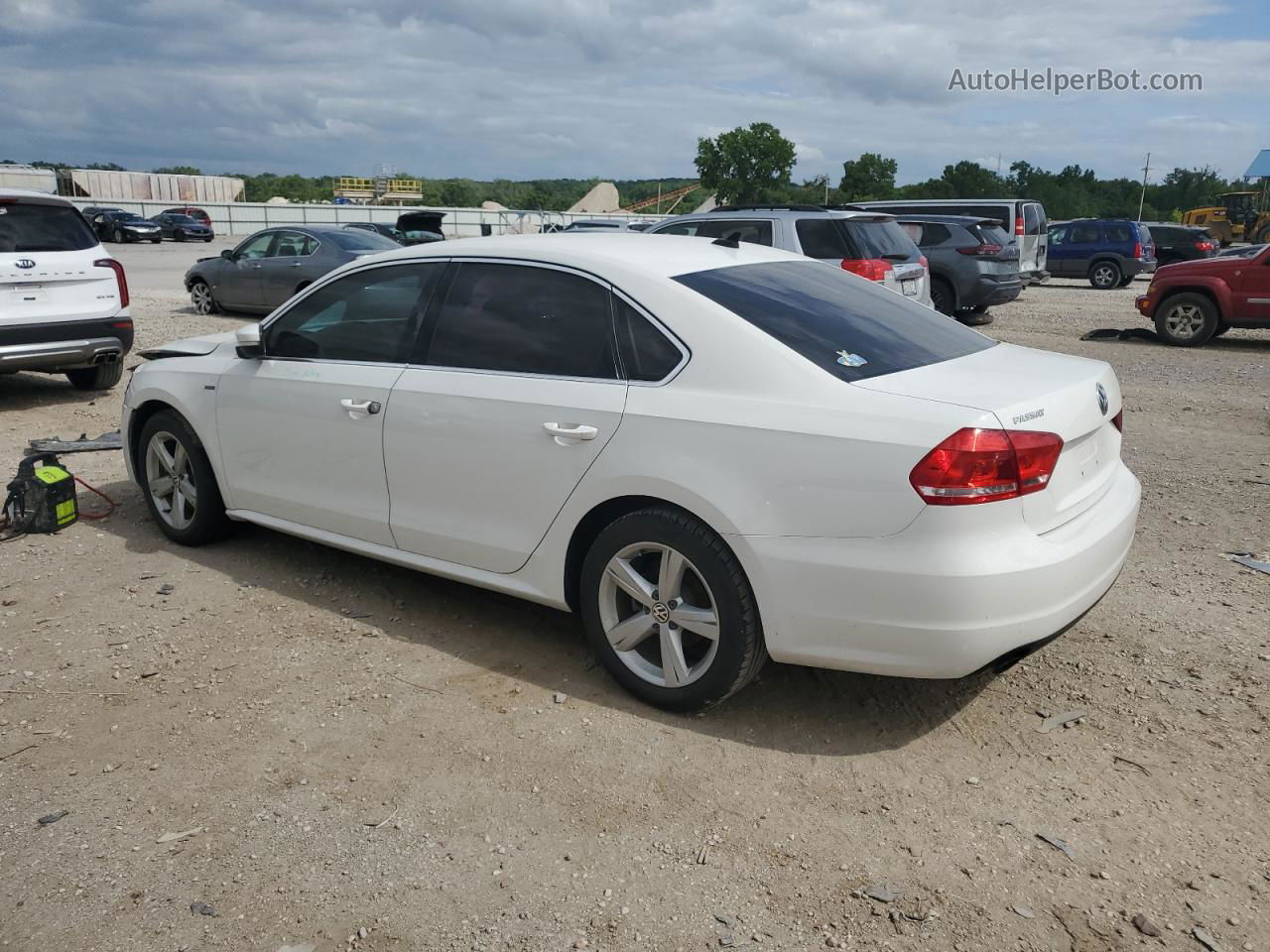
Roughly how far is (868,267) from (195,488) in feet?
24.2

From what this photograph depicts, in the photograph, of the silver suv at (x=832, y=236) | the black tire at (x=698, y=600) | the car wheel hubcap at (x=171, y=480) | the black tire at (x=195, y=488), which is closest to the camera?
the black tire at (x=698, y=600)

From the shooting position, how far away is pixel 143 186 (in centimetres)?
7656

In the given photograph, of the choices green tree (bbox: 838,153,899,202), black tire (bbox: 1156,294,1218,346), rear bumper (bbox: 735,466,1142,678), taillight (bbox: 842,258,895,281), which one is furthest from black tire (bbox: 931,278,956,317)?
green tree (bbox: 838,153,899,202)

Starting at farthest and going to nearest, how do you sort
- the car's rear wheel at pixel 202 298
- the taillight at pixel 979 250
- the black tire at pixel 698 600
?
the car's rear wheel at pixel 202 298 < the taillight at pixel 979 250 < the black tire at pixel 698 600

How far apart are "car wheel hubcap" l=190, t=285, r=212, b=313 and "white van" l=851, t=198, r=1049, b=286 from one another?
10988 millimetres

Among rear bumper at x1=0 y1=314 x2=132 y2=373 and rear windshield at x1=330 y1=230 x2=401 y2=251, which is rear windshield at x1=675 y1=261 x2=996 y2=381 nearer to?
rear bumper at x1=0 y1=314 x2=132 y2=373

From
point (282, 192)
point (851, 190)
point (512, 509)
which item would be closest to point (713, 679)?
point (512, 509)

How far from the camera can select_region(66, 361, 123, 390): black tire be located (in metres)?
9.62

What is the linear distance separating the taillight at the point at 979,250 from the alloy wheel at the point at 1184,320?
283 cm

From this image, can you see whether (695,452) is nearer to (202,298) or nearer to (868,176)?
(202,298)

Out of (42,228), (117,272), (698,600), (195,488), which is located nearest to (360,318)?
(195,488)

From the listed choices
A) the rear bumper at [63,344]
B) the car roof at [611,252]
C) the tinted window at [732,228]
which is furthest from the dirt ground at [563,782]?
the tinted window at [732,228]

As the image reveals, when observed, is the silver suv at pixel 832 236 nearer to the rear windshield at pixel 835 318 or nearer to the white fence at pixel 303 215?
the rear windshield at pixel 835 318

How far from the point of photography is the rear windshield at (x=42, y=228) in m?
8.21
